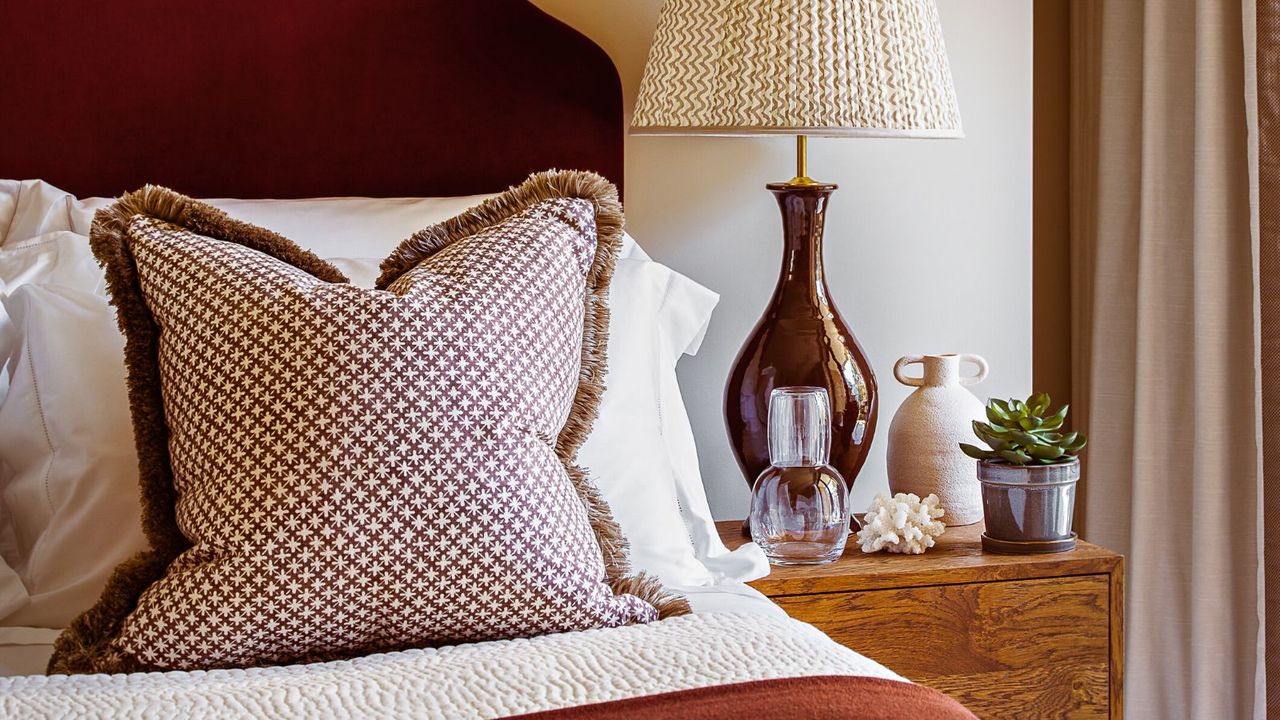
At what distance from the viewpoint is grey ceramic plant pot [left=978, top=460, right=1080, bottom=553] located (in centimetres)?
152

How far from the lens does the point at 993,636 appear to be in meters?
1.52

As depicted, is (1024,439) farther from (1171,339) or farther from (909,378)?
(1171,339)

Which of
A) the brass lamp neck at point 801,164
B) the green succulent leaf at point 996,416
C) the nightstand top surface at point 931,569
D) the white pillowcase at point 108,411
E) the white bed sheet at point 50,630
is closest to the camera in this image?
the white bed sheet at point 50,630

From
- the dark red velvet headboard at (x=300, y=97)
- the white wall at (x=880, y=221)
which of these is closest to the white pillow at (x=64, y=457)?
the dark red velvet headboard at (x=300, y=97)

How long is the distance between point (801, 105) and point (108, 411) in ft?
2.96

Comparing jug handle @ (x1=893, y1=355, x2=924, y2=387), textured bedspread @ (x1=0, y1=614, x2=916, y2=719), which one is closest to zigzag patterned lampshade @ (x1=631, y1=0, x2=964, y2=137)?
jug handle @ (x1=893, y1=355, x2=924, y2=387)

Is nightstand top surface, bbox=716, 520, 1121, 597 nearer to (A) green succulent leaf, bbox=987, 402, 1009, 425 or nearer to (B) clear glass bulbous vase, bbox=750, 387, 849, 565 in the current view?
(B) clear glass bulbous vase, bbox=750, 387, 849, 565

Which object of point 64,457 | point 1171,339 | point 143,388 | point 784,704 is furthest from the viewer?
point 1171,339

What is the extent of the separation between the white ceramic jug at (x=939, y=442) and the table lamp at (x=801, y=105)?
0.18ft

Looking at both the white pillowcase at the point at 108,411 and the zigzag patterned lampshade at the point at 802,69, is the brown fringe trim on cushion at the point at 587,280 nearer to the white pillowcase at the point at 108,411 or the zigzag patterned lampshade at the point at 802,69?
the white pillowcase at the point at 108,411

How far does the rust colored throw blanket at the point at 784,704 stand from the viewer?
2.61 feet

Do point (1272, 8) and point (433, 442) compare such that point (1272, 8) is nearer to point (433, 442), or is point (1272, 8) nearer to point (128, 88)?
point (433, 442)

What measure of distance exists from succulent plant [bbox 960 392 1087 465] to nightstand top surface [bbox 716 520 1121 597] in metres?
0.13

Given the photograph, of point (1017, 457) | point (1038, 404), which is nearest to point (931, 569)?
point (1017, 457)
